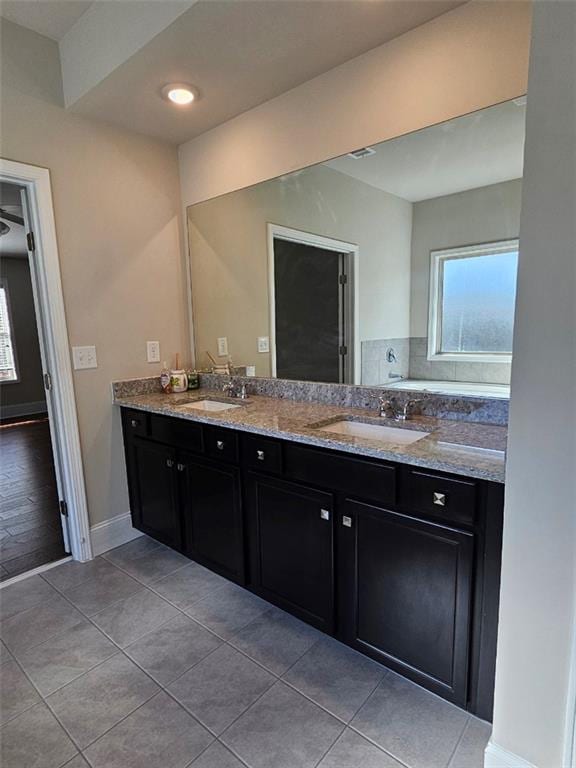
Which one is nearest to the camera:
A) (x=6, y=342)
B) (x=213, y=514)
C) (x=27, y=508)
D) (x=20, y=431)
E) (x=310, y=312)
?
(x=213, y=514)

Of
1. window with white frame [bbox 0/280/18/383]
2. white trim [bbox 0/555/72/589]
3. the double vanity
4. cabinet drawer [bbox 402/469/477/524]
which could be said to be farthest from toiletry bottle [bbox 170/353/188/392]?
window with white frame [bbox 0/280/18/383]

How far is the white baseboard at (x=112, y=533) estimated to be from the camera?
2.55 metres

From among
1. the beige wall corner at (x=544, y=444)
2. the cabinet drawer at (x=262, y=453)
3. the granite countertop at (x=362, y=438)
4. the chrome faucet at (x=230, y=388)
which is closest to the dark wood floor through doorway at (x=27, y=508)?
the granite countertop at (x=362, y=438)

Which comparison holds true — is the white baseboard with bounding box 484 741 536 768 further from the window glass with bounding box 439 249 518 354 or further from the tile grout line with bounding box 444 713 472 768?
the window glass with bounding box 439 249 518 354

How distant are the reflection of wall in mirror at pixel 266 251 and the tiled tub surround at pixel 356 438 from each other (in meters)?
0.38

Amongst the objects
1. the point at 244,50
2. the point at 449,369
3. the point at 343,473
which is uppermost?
the point at 244,50

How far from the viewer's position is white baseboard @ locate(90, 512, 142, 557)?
2.55 meters

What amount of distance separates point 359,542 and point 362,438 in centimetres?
39

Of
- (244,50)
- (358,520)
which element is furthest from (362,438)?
(244,50)

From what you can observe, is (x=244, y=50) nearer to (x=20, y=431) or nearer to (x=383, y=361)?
(x=383, y=361)

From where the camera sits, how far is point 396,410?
1.97 meters

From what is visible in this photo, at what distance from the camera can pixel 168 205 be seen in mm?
2779

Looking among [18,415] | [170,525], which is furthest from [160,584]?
[18,415]

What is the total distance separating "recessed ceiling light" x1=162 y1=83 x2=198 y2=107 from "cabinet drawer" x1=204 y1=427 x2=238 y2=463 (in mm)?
1665
